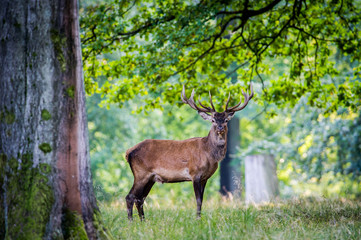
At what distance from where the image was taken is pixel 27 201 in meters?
4.03

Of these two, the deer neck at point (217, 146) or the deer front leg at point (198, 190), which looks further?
the deer neck at point (217, 146)

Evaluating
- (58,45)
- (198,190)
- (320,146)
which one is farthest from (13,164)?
(320,146)

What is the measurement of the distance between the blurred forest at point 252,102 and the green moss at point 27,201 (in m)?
2.50

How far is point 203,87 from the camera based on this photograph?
979 cm

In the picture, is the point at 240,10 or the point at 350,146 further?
the point at 350,146

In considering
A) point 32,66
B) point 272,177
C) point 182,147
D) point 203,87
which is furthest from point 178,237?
point 272,177

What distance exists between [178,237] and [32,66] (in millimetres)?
2191

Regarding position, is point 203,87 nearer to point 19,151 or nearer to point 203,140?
point 203,140

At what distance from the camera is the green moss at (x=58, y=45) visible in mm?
4285

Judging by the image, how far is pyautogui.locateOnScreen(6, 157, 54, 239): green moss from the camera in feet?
13.0

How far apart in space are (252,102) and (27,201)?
12.1m

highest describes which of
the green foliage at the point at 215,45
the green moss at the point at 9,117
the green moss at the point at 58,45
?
the green foliage at the point at 215,45

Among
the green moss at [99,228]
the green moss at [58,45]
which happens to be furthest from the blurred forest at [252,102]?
the green moss at [58,45]

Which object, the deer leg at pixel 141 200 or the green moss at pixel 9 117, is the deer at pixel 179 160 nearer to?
the deer leg at pixel 141 200
